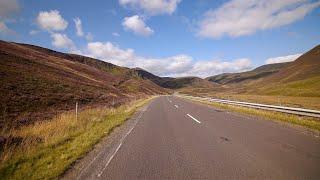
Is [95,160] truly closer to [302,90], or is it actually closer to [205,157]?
[205,157]

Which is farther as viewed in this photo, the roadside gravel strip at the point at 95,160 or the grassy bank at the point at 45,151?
the grassy bank at the point at 45,151

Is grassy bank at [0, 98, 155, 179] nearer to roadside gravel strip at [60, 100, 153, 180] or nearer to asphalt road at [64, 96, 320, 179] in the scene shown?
roadside gravel strip at [60, 100, 153, 180]

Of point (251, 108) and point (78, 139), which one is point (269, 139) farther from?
point (251, 108)

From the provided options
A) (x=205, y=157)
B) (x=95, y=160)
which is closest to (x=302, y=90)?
(x=205, y=157)

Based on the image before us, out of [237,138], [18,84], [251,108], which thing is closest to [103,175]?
[237,138]

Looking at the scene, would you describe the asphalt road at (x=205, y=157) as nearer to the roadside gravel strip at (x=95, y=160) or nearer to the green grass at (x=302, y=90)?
the roadside gravel strip at (x=95, y=160)

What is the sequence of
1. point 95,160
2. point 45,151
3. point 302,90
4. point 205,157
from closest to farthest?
point 95,160 < point 205,157 < point 45,151 < point 302,90

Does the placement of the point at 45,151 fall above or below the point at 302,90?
below

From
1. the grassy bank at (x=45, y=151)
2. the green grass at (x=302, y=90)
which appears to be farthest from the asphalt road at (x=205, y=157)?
the green grass at (x=302, y=90)

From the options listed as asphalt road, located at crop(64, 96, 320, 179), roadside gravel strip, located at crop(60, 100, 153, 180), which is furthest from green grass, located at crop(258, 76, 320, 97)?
roadside gravel strip, located at crop(60, 100, 153, 180)

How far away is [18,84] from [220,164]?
2741 centimetres

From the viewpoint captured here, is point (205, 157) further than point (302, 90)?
No

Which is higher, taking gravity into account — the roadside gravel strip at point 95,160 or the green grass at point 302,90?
the green grass at point 302,90

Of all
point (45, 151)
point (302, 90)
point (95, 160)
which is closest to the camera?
point (95, 160)
